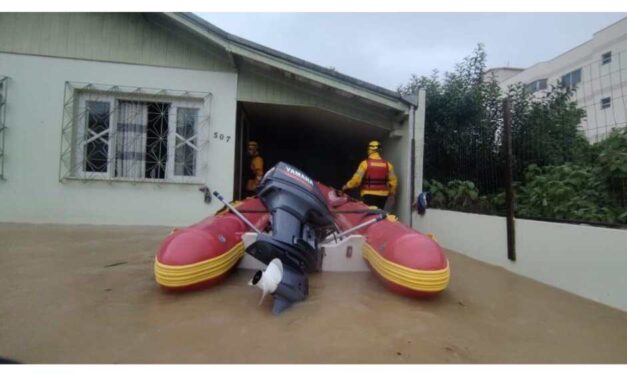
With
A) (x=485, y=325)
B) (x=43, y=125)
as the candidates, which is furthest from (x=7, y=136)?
(x=485, y=325)

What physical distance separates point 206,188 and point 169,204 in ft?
2.17

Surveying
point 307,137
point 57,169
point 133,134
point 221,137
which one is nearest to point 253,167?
point 221,137

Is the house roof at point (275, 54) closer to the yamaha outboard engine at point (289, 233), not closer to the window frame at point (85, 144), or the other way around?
the window frame at point (85, 144)

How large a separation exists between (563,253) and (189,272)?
2.95 metres

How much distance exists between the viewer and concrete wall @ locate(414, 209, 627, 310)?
228 cm

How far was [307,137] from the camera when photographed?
29.7 ft

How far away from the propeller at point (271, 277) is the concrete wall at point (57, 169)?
371 cm

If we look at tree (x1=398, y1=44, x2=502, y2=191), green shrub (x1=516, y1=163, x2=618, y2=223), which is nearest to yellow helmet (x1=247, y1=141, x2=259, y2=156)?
tree (x1=398, y1=44, x2=502, y2=191)

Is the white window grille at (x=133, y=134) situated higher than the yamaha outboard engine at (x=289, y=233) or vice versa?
the white window grille at (x=133, y=134)

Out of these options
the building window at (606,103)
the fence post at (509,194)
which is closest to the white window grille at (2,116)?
the fence post at (509,194)

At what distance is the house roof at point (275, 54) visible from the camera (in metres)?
5.09

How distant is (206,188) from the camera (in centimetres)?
549

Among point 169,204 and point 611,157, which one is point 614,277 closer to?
point 611,157

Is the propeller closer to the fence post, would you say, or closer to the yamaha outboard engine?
the yamaha outboard engine
